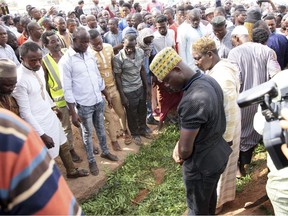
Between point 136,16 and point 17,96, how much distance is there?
16.6 ft

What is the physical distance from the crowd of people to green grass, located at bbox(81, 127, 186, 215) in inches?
14.4

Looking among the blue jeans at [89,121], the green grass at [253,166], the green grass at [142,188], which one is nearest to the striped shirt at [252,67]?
the green grass at [253,166]

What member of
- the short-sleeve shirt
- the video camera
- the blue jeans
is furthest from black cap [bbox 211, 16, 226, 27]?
the video camera

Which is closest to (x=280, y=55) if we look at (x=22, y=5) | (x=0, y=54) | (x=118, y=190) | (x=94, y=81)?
(x=94, y=81)

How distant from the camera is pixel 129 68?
493 centimetres

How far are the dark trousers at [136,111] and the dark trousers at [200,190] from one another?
2.73m

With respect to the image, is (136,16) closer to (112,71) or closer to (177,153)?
(112,71)

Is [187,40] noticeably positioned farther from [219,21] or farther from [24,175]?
[24,175]

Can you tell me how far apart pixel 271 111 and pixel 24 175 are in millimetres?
1129

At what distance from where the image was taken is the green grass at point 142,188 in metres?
3.72

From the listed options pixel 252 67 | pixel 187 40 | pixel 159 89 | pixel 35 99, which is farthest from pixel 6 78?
pixel 187 40

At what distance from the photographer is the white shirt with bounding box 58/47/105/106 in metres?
3.95

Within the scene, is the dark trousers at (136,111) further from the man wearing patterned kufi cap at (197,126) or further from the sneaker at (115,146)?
the man wearing patterned kufi cap at (197,126)

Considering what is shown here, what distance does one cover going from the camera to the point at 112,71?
195 inches
